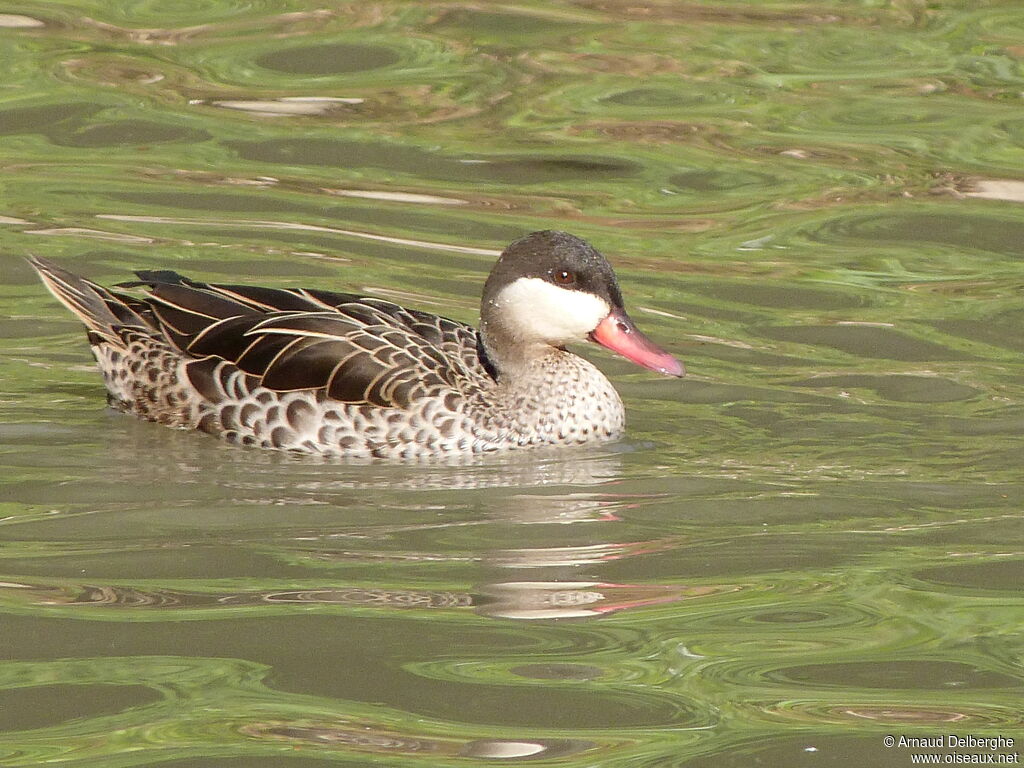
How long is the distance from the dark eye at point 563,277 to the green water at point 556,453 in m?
0.82

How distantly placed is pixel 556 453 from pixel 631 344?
64cm

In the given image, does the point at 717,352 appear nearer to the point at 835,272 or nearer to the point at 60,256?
the point at 835,272

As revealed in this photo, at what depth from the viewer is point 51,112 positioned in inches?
575

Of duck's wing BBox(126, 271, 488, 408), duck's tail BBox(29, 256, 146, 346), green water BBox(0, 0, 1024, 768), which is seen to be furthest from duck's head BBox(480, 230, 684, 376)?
duck's tail BBox(29, 256, 146, 346)

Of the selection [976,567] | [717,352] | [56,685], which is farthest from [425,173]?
[56,685]

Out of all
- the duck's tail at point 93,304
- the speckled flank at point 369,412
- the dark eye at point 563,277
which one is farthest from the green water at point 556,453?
the dark eye at point 563,277

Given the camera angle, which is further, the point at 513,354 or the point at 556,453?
the point at 513,354

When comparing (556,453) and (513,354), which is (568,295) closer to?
(513,354)

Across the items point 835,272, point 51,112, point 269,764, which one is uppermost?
point 51,112

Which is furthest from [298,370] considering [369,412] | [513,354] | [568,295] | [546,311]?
[568,295]

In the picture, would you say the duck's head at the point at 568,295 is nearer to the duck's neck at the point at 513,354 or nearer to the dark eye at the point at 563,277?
the dark eye at the point at 563,277

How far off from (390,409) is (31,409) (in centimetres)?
182

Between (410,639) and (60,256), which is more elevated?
(60,256)

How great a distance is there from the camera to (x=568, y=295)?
9086 mm
